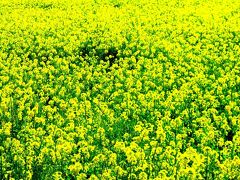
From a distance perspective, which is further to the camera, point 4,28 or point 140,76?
point 4,28

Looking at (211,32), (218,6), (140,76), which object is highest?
(218,6)

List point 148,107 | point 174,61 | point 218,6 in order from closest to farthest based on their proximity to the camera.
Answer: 1. point 148,107
2. point 174,61
3. point 218,6

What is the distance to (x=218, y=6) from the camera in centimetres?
1912

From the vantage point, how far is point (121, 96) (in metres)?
9.76

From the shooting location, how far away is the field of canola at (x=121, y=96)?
22.9 feet

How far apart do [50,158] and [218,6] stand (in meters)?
13.8

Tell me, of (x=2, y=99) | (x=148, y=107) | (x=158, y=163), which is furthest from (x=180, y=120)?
(x=2, y=99)

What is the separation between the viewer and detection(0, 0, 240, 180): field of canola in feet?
22.9

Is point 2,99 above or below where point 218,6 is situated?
below

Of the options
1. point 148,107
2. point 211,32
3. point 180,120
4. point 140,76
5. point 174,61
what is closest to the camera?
point 180,120

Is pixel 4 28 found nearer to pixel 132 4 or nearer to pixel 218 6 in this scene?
pixel 132 4

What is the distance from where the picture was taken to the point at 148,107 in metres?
8.88

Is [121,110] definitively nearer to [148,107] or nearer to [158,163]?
[148,107]

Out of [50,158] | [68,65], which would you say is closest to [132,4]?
[68,65]
